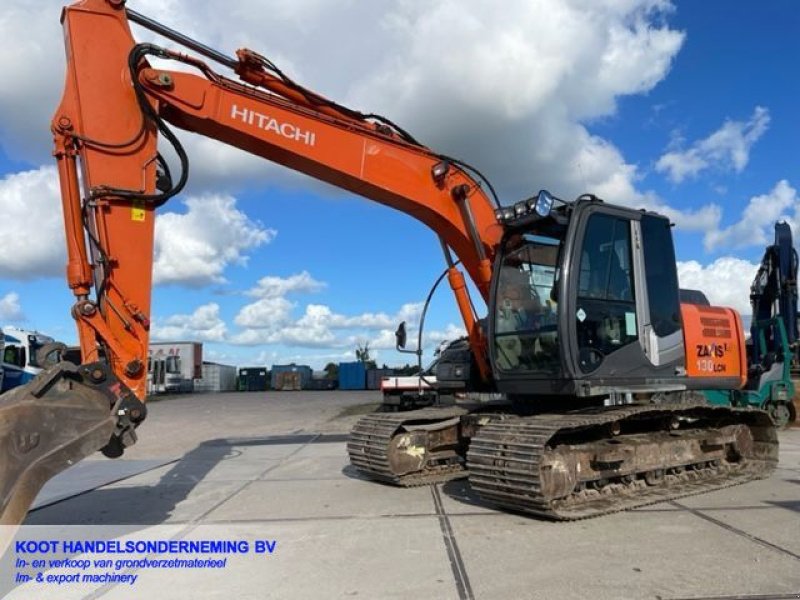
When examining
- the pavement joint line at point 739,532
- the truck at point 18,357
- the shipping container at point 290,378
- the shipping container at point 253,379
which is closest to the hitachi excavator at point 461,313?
the pavement joint line at point 739,532

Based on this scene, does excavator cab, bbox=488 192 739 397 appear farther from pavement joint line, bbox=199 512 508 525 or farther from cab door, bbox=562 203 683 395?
pavement joint line, bbox=199 512 508 525

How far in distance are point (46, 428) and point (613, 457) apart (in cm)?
494

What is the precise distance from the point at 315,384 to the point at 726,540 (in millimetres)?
42546

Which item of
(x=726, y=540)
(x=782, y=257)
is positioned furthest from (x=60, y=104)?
(x=782, y=257)

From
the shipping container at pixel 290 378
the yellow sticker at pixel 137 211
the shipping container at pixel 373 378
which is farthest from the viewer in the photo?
the shipping container at pixel 290 378

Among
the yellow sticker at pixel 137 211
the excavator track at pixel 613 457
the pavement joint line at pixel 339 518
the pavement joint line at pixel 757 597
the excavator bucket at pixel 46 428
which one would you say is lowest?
the pavement joint line at pixel 757 597

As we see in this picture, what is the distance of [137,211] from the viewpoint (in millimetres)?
5828

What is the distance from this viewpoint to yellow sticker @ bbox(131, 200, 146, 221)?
5.81 m

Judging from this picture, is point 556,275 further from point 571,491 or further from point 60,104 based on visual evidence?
point 60,104

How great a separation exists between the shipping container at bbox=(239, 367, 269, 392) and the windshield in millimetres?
43227

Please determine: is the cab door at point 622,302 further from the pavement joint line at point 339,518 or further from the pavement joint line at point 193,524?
the pavement joint line at point 193,524

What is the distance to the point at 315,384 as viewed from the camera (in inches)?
1838

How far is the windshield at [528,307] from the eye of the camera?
261 inches

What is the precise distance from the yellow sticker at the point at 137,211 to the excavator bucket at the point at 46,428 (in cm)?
152
